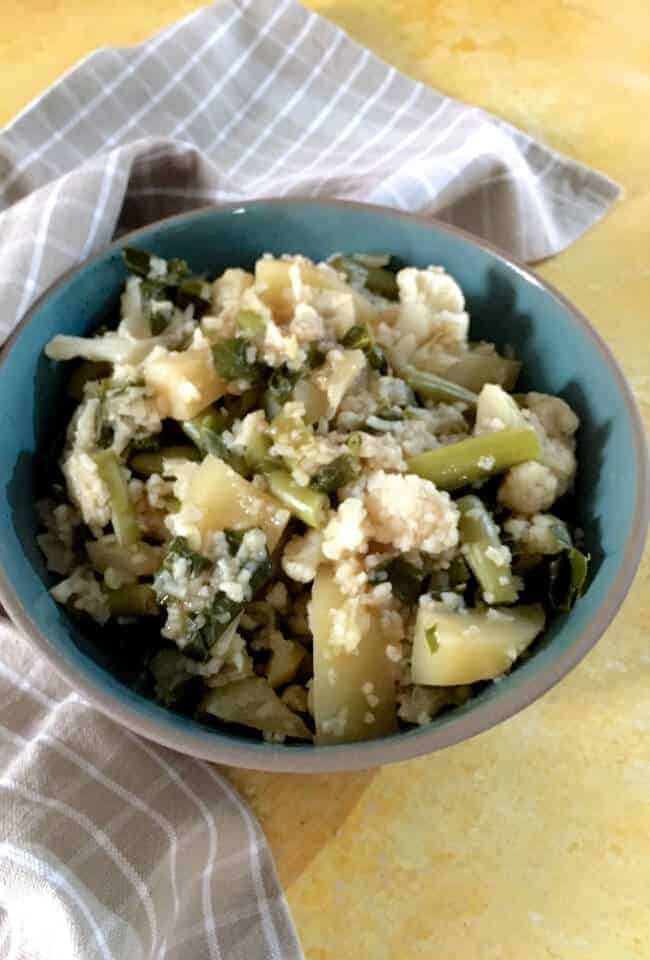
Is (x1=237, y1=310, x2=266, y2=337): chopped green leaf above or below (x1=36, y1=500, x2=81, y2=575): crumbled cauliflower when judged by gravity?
above

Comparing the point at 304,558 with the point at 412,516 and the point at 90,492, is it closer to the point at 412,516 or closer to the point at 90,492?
the point at 412,516

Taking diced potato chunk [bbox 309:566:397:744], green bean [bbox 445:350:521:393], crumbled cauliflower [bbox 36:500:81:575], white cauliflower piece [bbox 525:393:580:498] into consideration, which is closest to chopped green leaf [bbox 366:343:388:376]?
green bean [bbox 445:350:521:393]

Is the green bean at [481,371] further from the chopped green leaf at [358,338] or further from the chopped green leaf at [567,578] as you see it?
the chopped green leaf at [567,578]

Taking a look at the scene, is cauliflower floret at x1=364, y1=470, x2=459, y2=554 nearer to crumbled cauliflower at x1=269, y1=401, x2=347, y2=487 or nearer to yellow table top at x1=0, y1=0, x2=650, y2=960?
crumbled cauliflower at x1=269, y1=401, x2=347, y2=487

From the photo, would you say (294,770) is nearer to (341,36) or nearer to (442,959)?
(442,959)

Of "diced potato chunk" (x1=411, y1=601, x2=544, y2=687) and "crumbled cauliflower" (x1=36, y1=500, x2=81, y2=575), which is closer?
"diced potato chunk" (x1=411, y1=601, x2=544, y2=687)

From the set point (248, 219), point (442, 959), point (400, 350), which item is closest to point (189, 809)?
point (442, 959)
